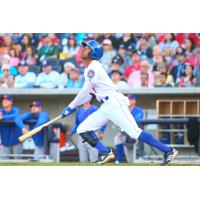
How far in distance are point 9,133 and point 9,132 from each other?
0.02 metres

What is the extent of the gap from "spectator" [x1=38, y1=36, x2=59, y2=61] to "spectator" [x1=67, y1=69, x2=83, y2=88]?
2.78ft

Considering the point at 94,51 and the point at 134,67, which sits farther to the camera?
the point at 134,67

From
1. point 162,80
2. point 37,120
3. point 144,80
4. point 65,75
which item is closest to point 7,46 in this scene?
point 65,75

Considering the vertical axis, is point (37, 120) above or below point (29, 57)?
below

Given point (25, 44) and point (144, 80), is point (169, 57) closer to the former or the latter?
point (144, 80)

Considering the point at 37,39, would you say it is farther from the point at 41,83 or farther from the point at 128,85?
the point at 128,85

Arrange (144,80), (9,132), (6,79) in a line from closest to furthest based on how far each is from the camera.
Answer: (9,132)
(144,80)
(6,79)

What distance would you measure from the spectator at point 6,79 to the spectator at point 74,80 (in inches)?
43.7

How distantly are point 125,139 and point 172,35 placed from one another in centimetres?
283

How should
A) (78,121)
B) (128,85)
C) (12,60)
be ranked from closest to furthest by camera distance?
1. (78,121)
2. (128,85)
3. (12,60)

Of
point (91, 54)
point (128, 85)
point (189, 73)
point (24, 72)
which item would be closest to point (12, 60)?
point (24, 72)

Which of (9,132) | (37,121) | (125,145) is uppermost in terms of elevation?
(37,121)

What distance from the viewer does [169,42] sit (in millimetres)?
14664

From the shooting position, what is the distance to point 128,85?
13.8 m
